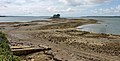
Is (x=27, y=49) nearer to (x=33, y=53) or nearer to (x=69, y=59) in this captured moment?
(x=33, y=53)

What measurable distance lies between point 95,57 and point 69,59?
2.89 m

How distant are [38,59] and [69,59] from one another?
9.48 feet

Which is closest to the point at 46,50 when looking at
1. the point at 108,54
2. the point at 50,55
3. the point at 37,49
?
the point at 37,49

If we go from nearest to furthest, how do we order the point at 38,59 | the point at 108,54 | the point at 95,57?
1. the point at 38,59
2. the point at 95,57
3. the point at 108,54

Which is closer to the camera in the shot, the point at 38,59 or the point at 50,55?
the point at 38,59

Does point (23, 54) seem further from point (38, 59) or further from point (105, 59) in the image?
point (105, 59)

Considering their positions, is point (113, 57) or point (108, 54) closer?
point (113, 57)

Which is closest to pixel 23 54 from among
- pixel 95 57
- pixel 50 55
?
pixel 50 55

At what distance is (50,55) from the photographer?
19906 mm

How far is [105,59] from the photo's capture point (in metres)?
19.0

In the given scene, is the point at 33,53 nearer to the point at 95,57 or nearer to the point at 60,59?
the point at 60,59

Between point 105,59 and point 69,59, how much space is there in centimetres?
349

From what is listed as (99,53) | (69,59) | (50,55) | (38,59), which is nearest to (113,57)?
(99,53)

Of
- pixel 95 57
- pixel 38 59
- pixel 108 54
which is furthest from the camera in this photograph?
pixel 108 54
